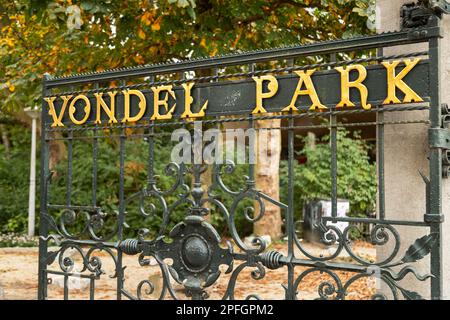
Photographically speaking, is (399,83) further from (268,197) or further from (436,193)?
(268,197)

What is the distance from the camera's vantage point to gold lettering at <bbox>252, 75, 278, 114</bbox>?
3.19 metres

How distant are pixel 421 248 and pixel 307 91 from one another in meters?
1.07

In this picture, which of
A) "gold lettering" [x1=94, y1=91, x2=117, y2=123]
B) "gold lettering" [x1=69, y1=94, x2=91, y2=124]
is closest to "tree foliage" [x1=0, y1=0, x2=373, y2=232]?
"gold lettering" [x1=69, y1=94, x2=91, y2=124]

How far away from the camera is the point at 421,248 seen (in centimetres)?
266

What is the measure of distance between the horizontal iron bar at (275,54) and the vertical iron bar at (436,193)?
221mm

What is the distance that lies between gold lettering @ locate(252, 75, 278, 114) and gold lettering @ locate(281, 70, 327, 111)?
14 centimetres

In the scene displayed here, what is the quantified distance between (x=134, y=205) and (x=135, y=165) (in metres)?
0.85

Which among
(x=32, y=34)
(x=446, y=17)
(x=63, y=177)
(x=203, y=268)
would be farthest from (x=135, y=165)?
(x=446, y=17)

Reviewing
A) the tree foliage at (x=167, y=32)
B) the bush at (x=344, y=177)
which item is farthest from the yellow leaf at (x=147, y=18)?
the bush at (x=344, y=177)

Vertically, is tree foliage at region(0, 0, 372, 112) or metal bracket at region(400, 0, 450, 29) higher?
tree foliage at region(0, 0, 372, 112)

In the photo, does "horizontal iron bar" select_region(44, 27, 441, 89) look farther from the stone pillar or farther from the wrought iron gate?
the stone pillar

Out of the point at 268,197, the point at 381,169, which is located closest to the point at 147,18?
the point at 268,197
